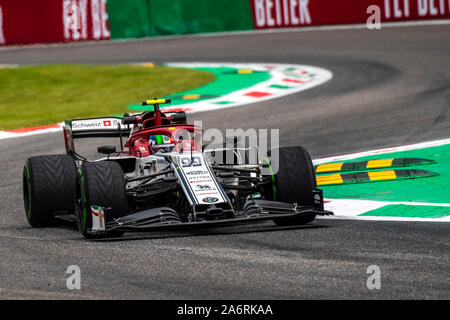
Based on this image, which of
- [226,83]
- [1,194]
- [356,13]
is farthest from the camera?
[356,13]

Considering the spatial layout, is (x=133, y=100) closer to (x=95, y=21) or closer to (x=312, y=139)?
(x=312, y=139)

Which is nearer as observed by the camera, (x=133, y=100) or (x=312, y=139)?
(x=312, y=139)

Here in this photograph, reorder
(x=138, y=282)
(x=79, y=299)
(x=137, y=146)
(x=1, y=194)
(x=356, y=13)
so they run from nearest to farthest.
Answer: (x=79, y=299), (x=138, y=282), (x=137, y=146), (x=1, y=194), (x=356, y=13)

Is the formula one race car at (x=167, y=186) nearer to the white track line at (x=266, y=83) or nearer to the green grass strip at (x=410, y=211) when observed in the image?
the green grass strip at (x=410, y=211)

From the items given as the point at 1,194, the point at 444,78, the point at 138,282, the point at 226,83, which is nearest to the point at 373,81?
the point at 444,78

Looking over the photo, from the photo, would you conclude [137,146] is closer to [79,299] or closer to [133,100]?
[79,299]

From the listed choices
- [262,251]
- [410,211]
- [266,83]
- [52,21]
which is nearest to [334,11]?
[52,21]

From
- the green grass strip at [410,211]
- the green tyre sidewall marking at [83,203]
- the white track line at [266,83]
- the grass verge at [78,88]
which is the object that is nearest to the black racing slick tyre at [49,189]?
the green tyre sidewall marking at [83,203]

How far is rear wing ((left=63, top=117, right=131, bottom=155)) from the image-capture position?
445 inches

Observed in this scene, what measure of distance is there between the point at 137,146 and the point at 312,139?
196 inches

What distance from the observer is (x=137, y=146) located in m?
10.3

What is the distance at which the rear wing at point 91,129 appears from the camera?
11.3 m

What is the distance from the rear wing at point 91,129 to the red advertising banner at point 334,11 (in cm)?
1728

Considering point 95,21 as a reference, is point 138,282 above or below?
below
